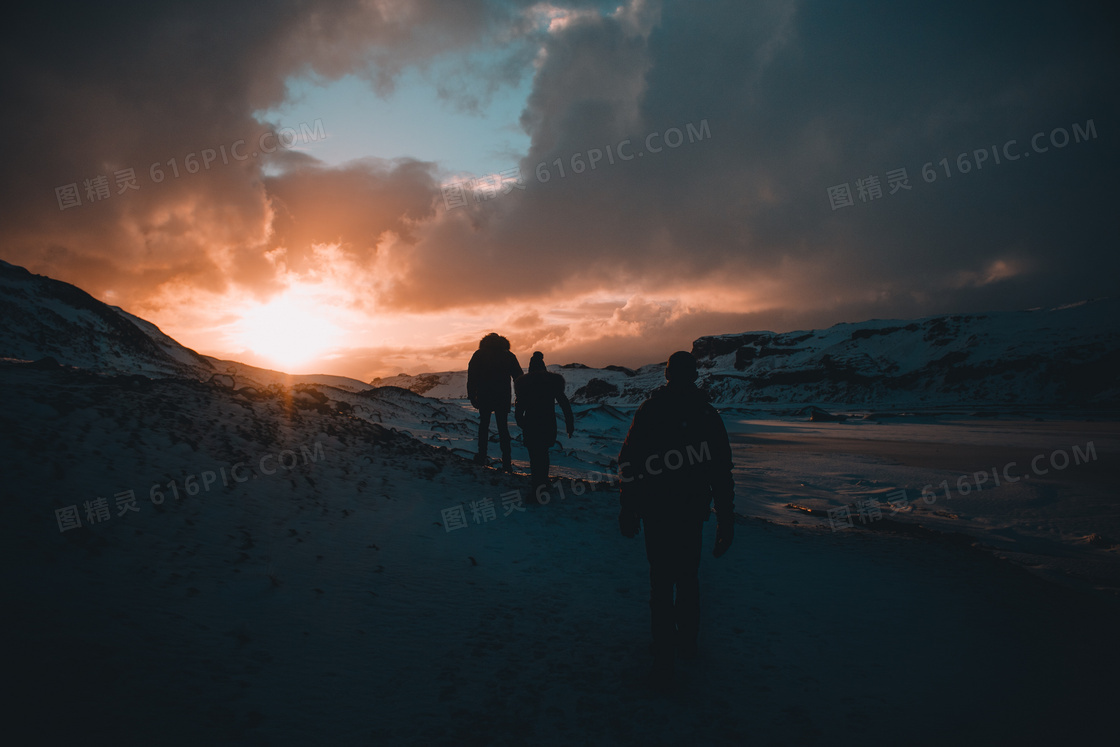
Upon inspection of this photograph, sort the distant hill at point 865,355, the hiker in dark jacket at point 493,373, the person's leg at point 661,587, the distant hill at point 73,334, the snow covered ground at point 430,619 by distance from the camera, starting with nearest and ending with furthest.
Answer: the snow covered ground at point 430,619, the person's leg at point 661,587, the hiker in dark jacket at point 493,373, the distant hill at point 73,334, the distant hill at point 865,355

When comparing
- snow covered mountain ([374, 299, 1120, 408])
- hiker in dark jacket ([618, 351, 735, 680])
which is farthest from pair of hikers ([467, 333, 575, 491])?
snow covered mountain ([374, 299, 1120, 408])

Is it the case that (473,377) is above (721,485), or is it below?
above

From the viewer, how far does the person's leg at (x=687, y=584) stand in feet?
12.5

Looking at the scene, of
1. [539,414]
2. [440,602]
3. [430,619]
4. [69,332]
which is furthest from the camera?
[69,332]

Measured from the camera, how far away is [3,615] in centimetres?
307

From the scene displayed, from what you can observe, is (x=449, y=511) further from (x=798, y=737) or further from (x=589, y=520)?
(x=798, y=737)

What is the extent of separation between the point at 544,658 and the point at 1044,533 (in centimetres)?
980

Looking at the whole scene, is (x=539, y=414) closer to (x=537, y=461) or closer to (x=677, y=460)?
(x=537, y=461)

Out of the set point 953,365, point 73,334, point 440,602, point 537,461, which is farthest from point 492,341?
point 953,365

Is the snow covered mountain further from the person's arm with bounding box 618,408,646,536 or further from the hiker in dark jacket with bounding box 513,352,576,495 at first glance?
the person's arm with bounding box 618,408,646,536

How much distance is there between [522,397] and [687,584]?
16.0 ft

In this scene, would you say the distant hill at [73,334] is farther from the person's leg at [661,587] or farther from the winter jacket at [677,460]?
the person's leg at [661,587]

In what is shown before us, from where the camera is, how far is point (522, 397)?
822 cm

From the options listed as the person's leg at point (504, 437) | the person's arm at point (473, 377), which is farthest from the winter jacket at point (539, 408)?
the person's arm at point (473, 377)
